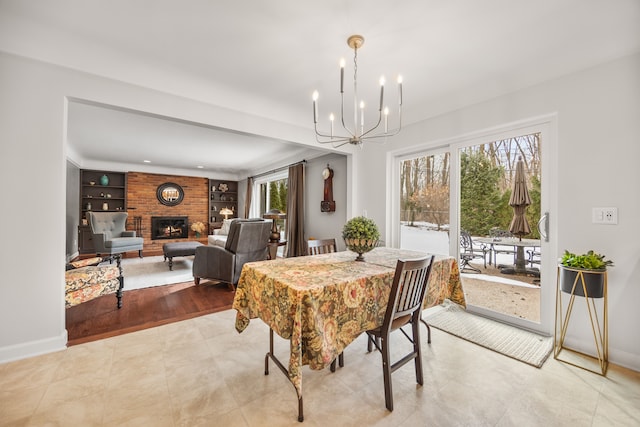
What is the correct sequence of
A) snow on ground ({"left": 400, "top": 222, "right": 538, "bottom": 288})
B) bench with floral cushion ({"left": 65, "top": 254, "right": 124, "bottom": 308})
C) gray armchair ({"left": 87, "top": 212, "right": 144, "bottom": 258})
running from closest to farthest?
1. bench with floral cushion ({"left": 65, "top": 254, "right": 124, "bottom": 308})
2. snow on ground ({"left": 400, "top": 222, "right": 538, "bottom": 288})
3. gray armchair ({"left": 87, "top": 212, "right": 144, "bottom": 258})

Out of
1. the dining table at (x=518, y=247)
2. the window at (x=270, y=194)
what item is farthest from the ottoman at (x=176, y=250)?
the dining table at (x=518, y=247)

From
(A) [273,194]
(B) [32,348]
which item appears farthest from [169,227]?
(B) [32,348]

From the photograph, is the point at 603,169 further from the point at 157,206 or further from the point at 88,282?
the point at 157,206

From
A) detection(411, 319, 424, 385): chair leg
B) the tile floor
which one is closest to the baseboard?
the tile floor

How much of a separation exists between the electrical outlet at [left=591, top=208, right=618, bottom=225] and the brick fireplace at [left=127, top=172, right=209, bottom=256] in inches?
309

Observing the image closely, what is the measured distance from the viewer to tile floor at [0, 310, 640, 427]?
4.77 ft

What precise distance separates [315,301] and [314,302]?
0.01 metres

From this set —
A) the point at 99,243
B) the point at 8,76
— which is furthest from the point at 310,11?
the point at 99,243

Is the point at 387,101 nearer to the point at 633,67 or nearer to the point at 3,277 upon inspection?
the point at 633,67

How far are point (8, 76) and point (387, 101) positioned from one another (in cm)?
326

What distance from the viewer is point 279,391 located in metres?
1.68

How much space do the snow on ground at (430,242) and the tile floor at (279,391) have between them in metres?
0.97

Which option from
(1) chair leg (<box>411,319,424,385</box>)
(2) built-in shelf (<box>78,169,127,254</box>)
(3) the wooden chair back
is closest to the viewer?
(3) the wooden chair back

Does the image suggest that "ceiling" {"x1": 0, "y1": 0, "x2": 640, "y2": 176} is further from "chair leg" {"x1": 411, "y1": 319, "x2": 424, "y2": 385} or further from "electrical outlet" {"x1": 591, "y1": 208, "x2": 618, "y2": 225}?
"chair leg" {"x1": 411, "y1": 319, "x2": 424, "y2": 385}
